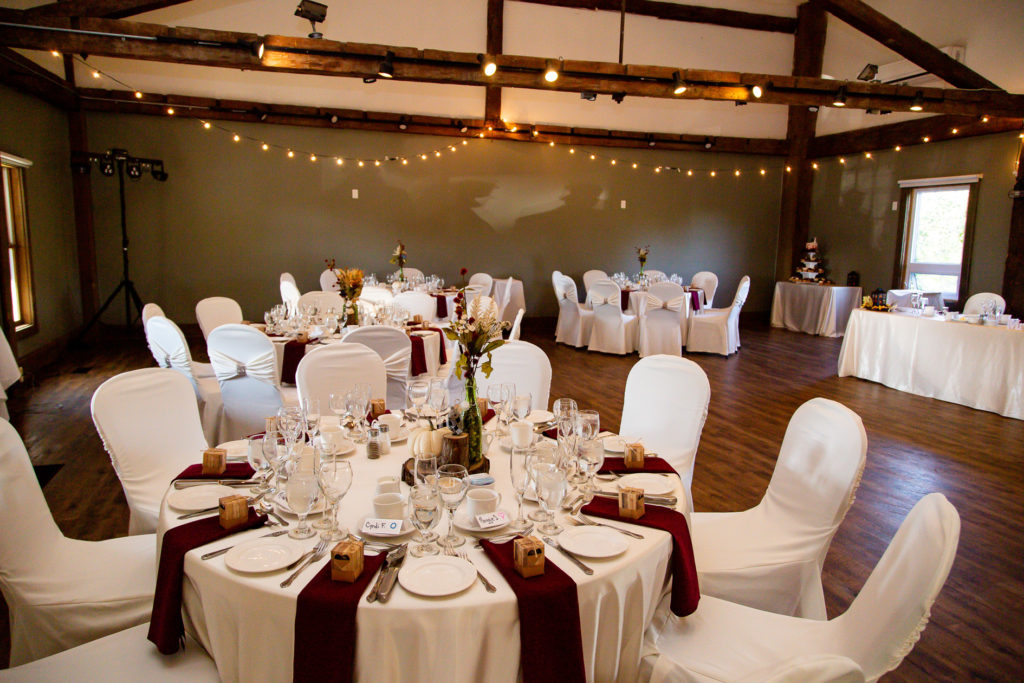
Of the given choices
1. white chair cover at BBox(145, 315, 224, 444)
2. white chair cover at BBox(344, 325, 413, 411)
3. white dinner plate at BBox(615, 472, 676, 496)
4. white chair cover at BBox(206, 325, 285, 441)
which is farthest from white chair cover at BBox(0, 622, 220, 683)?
white chair cover at BBox(145, 315, 224, 444)

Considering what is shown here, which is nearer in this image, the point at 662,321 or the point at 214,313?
the point at 214,313

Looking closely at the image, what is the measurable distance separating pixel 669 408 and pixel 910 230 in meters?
9.52

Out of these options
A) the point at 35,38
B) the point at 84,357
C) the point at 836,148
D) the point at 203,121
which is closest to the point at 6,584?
the point at 35,38

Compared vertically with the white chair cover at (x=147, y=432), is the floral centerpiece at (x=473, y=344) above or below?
above

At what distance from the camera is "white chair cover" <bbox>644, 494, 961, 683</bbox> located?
4.33 feet

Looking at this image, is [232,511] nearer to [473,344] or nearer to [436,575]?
[436,575]

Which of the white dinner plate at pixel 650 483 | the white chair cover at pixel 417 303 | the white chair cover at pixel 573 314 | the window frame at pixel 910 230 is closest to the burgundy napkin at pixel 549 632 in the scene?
the white dinner plate at pixel 650 483

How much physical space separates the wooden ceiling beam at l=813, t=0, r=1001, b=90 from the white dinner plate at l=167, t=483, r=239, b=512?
10275mm

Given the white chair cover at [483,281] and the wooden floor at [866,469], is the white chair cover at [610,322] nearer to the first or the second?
the wooden floor at [866,469]

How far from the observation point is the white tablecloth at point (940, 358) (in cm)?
560

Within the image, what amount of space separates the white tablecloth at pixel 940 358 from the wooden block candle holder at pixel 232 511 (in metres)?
6.57

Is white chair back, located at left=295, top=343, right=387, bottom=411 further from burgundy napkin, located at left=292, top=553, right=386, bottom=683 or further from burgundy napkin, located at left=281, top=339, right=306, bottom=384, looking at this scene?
burgundy napkin, located at left=292, top=553, right=386, bottom=683

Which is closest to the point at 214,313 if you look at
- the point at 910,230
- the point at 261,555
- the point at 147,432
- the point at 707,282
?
the point at 147,432

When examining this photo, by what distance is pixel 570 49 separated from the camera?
10.3 m
